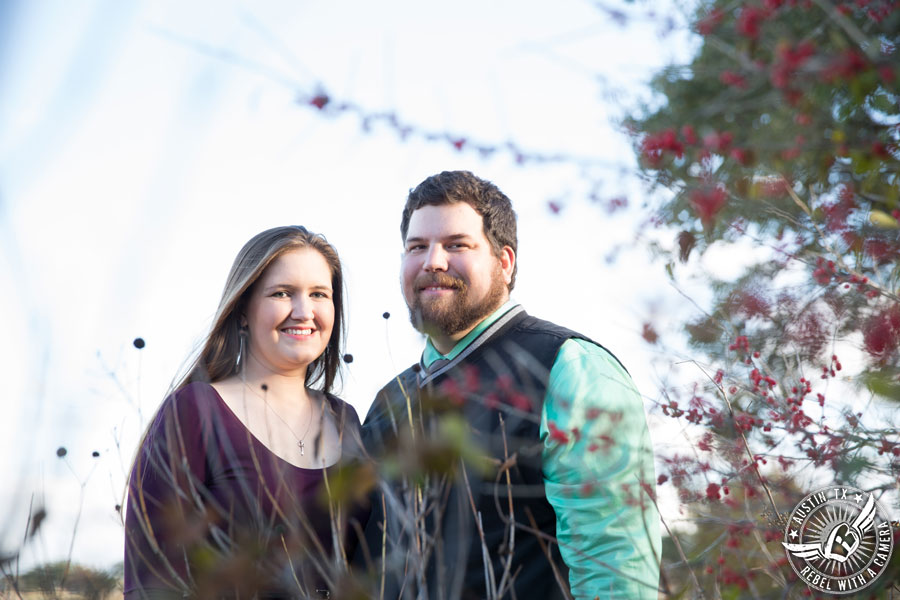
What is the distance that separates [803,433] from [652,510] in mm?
676

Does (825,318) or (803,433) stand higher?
(825,318)

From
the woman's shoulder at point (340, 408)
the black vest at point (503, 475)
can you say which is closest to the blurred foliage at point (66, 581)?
the black vest at point (503, 475)

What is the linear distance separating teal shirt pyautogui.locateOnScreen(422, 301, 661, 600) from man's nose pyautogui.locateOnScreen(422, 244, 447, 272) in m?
0.74

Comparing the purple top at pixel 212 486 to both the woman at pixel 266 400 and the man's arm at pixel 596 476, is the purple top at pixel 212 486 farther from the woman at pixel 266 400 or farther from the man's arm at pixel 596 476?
the man's arm at pixel 596 476

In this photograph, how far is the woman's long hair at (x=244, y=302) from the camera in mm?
3395

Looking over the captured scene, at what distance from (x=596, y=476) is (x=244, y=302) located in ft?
5.55

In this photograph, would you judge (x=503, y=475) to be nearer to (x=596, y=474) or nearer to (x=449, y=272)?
(x=596, y=474)

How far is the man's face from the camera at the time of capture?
11.2 feet

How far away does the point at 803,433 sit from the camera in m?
2.70

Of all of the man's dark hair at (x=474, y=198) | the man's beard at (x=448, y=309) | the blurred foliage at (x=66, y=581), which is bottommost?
the blurred foliage at (x=66, y=581)

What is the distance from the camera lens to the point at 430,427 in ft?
6.40

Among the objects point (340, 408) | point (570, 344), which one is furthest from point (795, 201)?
point (340, 408)

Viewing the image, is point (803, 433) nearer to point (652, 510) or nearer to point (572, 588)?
point (652, 510)

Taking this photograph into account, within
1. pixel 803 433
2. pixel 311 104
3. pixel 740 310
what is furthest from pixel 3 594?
pixel 740 310
